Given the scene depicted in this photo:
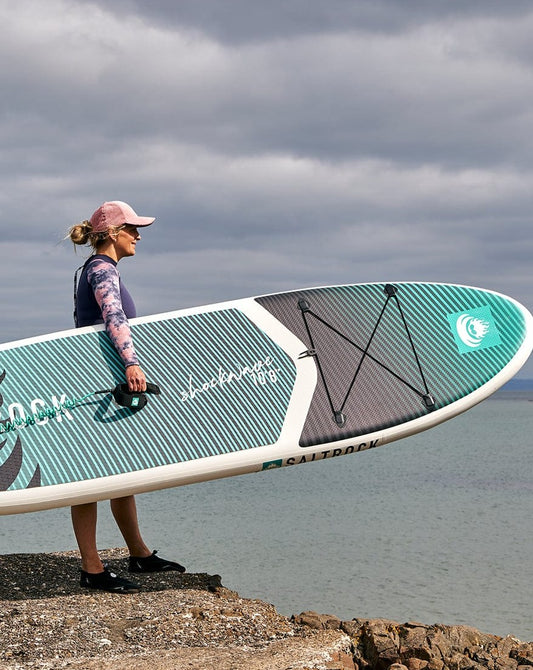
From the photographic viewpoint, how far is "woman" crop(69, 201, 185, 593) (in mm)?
3621

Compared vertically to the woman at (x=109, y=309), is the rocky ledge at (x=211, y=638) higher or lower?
lower

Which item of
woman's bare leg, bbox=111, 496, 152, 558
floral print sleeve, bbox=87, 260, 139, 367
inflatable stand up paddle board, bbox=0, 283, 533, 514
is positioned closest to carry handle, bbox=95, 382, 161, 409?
inflatable stand up paddle board, bbox=0, 283, 533, 514

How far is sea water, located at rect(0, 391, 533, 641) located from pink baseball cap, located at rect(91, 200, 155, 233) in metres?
1.99

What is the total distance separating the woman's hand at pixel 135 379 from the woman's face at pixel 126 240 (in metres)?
0.62

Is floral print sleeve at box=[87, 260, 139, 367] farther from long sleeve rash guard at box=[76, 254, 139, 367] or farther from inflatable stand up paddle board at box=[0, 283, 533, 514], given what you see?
inflatable stand up paddle board at box=[0, 283, 533, 514]

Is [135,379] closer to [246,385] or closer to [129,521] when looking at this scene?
[246,385]

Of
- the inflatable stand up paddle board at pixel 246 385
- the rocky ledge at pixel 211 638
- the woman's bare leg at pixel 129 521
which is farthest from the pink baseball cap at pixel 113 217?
the rocky ledge at pixel 211 638

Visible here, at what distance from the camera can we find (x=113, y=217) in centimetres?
379

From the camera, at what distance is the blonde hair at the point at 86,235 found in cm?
380

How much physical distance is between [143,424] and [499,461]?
12.8 metres

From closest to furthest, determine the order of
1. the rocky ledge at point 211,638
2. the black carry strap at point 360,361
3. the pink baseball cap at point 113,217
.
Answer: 1. the rocky ledge at point 211,638
2. the pink baseball cap at point 113,217
3. the black carry strap at point 360,361

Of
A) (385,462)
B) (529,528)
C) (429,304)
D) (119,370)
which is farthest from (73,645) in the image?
(385,462)

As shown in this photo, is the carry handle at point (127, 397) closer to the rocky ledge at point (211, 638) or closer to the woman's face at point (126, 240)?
the woman's face at point (126, 240)

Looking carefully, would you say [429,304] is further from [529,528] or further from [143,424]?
[529,528]
